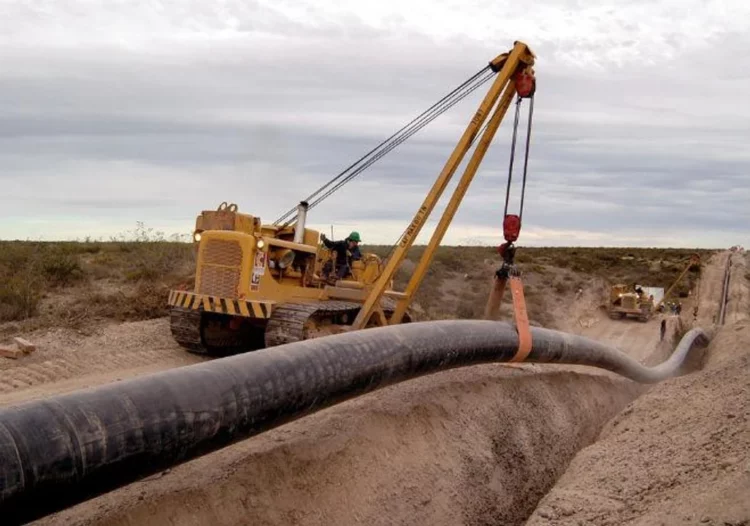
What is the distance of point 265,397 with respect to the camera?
5.05 m

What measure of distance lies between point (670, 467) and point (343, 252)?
26.9 ft

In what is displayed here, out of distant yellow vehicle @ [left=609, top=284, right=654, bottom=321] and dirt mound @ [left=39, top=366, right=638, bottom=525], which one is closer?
dirt mound @ [left=39, top=366, right=638, bottom=525]

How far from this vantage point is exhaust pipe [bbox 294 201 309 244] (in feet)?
40.7

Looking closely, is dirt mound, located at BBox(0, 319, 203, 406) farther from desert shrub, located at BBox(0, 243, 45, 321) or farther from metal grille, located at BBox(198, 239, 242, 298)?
desert shrub, located at BBox(0, 243, 45, 321)

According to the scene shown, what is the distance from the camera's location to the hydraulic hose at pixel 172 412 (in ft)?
12.1

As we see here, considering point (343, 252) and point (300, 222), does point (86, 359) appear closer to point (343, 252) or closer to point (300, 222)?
point (300, 222)

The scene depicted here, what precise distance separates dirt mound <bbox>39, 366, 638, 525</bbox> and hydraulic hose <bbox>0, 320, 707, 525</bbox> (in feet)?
2.67

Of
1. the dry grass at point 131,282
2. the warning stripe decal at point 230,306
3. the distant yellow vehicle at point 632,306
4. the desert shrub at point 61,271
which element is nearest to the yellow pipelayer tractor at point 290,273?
the warning stripe decal at point 230,306

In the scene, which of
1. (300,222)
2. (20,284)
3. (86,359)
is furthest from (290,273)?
(20,284)

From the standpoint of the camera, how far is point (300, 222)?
12375mm

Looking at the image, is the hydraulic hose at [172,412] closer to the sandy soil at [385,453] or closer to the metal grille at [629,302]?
the sandy soil at [385,453]

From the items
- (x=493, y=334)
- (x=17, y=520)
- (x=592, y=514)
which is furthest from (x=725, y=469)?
(x=17, y=520)

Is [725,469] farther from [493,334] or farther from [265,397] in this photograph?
[493,334]

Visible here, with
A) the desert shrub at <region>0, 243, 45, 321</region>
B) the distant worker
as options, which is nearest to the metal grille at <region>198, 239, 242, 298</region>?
the distant worker
